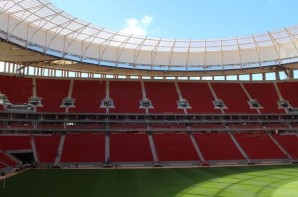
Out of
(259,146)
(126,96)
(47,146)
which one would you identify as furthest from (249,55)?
(47,146)

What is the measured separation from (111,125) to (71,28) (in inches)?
583

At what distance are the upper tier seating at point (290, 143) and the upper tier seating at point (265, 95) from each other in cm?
471

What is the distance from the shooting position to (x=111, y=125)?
48.0 metres

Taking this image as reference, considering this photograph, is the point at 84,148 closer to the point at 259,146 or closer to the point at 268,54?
the point at 259,146

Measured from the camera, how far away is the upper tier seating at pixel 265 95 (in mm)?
51469

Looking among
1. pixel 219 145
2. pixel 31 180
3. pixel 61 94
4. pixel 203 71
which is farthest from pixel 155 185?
pixel 203 71

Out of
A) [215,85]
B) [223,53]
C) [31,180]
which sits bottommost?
[31,180]

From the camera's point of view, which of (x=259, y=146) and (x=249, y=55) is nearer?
(x=259, y=146)

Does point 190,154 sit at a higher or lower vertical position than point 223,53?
lower

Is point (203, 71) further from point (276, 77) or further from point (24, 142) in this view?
point (24, 142)

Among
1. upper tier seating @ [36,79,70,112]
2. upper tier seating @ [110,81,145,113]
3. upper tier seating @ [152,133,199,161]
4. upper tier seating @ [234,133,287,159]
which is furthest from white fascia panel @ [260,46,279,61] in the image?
upper tier seating @ [36,79,70,112]

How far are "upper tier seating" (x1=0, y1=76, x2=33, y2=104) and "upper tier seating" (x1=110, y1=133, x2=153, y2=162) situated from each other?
46.9 feet

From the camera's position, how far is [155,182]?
2838cm

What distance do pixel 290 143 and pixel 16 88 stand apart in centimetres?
4066
